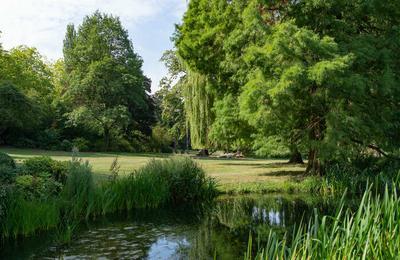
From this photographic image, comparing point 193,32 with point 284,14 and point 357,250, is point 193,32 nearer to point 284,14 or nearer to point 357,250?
point 284,14

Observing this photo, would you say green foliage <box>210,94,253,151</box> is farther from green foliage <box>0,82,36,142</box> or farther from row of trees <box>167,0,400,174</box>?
green foliage <box>0,82,36,142</box>

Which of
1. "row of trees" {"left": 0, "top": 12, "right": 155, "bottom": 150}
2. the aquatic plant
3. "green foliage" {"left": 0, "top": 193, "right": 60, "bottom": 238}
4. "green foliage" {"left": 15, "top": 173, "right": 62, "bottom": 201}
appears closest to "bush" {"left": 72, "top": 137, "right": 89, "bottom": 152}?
"row of trees" {"left": 0, "top": 12, "right": 155, "bottom": 150}

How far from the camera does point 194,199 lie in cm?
1437

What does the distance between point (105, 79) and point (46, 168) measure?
32573 millimetres

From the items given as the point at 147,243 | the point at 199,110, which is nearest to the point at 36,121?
the point at 199,110

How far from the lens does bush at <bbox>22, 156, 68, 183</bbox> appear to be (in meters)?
11.2

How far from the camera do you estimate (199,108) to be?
2544 cm

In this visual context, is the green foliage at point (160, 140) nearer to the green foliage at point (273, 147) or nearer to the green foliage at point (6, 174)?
the green foliage at point (273, 147)

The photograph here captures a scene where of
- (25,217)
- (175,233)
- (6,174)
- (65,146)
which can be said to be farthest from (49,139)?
(175,233)

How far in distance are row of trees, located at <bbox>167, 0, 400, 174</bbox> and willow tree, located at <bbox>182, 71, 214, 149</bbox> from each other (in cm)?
536

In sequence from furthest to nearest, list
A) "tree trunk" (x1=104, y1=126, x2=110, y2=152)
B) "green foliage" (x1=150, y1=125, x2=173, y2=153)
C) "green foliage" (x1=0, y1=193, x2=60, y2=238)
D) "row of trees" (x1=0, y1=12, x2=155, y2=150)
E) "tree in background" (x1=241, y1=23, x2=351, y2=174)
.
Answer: "green foliage" (x1=150, y1=125, x2=173, y2=153) → "tree trunk" (x1=104, y1=126, x2=110, y2=152) → "row of trees" (x1=0, y1=12, x2=155, y2=150) → "tree in background" (x1=241, y1=23, x2=351, y2=174) → "green foliage" (x1=0, y1=193, x2=60, y2=238)

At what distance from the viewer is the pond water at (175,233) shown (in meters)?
8.06

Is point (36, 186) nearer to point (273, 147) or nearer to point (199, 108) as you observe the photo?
point (273, 147)

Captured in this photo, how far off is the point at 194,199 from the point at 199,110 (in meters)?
11.7
